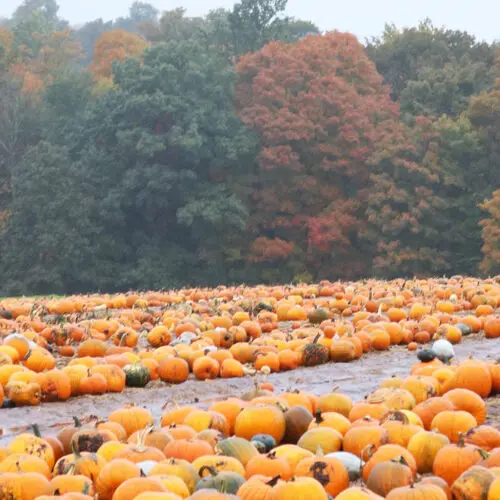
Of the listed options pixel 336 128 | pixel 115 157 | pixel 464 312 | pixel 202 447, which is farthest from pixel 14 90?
pixel 202 447

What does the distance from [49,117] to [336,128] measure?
14752 mm

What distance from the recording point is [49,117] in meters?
43.5

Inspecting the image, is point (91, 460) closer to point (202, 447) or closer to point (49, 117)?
point (202, 447)

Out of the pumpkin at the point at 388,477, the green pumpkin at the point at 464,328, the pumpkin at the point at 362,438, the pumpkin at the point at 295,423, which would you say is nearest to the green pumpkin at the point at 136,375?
the pumpkin at the point at 295,423

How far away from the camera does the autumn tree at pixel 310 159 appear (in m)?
35.2

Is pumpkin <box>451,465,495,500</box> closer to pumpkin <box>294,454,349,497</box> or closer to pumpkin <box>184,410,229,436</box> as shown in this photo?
pumpkin <box>294,454,349,497</box>

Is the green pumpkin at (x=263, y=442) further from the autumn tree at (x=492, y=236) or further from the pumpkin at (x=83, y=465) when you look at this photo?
the autumn tree at (x=492, y=236)

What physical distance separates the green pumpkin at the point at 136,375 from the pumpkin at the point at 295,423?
2442 mm

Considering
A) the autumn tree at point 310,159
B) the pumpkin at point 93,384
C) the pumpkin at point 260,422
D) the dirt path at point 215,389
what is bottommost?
the dirt path at point 215,389

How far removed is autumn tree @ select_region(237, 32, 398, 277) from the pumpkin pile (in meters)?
21.2

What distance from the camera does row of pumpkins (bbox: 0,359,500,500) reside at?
3.77 m

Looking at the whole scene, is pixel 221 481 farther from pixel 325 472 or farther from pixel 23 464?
pixel 23 464

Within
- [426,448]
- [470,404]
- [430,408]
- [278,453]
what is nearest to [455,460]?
[426,448]

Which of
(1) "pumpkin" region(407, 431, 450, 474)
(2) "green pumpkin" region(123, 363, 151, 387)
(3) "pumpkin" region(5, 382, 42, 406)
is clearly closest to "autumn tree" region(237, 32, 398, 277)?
(2) "green pumpkin" region(123, 363, 151, 387)
